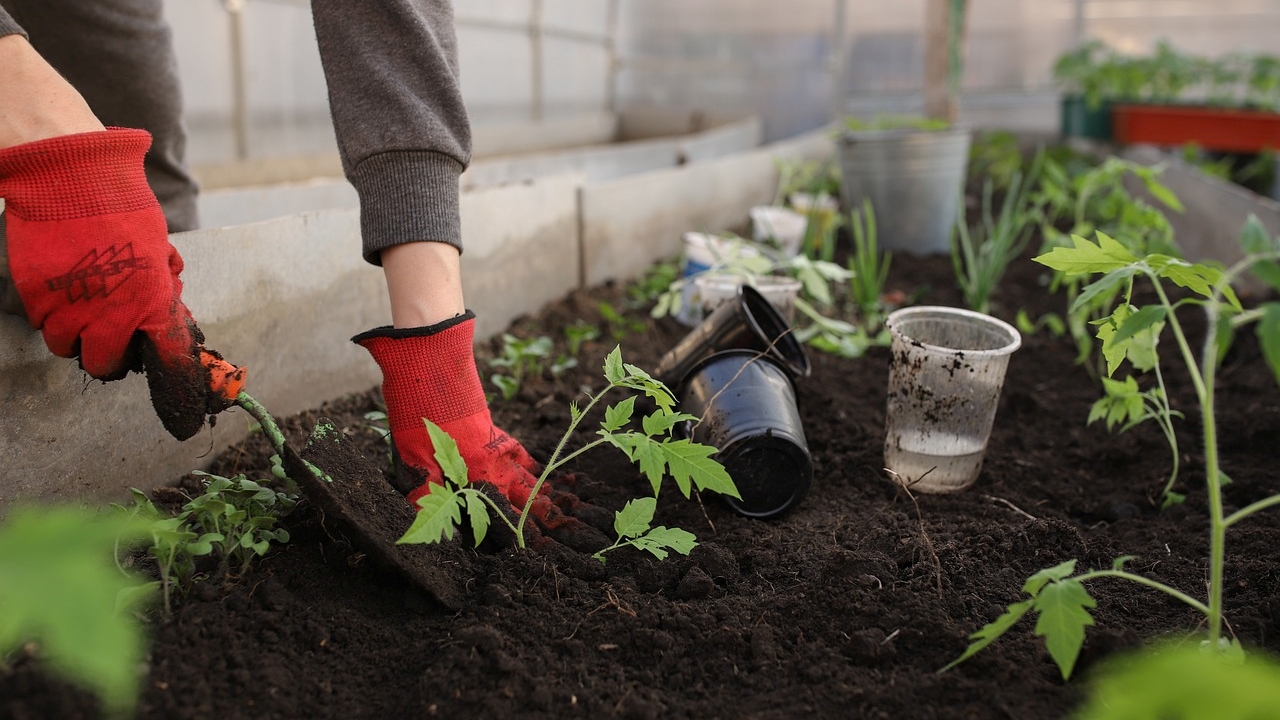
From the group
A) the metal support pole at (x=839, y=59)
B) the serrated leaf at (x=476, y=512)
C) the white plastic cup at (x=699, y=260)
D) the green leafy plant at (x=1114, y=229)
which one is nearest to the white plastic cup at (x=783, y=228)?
the white plastic cup at (x=699, y=260)

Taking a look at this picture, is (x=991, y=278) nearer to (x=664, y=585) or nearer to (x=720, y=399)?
(x=720, y=399)

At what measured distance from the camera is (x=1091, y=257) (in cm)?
110

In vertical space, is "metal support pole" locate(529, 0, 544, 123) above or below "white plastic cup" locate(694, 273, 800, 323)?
above

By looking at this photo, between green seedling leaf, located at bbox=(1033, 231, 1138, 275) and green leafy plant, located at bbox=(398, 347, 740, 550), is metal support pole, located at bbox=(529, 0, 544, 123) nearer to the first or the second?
green leafy plant, located at bbox=(398, 347, 740, 550)

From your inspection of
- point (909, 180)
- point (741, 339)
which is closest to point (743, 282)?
point (741, 339)

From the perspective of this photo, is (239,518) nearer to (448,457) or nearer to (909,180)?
(448,457)

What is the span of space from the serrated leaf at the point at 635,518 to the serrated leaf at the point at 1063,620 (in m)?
0.54

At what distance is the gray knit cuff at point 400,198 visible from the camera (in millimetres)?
1405

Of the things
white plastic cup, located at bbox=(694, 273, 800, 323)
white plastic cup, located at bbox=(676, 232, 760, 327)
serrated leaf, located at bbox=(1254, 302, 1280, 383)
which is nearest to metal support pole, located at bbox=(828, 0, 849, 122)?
white plastic cup, located at bbox=(676, 232, 760, 327)

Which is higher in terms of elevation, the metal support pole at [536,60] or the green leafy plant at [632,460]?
the metal support pole at [536,60]

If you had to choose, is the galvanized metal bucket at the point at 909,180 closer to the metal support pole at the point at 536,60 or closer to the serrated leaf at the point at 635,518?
the serrated leaf at the point at 635,518

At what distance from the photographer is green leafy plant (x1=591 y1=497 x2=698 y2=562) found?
4.17ft

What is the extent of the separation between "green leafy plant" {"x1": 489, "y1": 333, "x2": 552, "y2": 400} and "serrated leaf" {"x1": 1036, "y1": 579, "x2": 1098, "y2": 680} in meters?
1.25

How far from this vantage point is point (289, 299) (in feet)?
5.91
